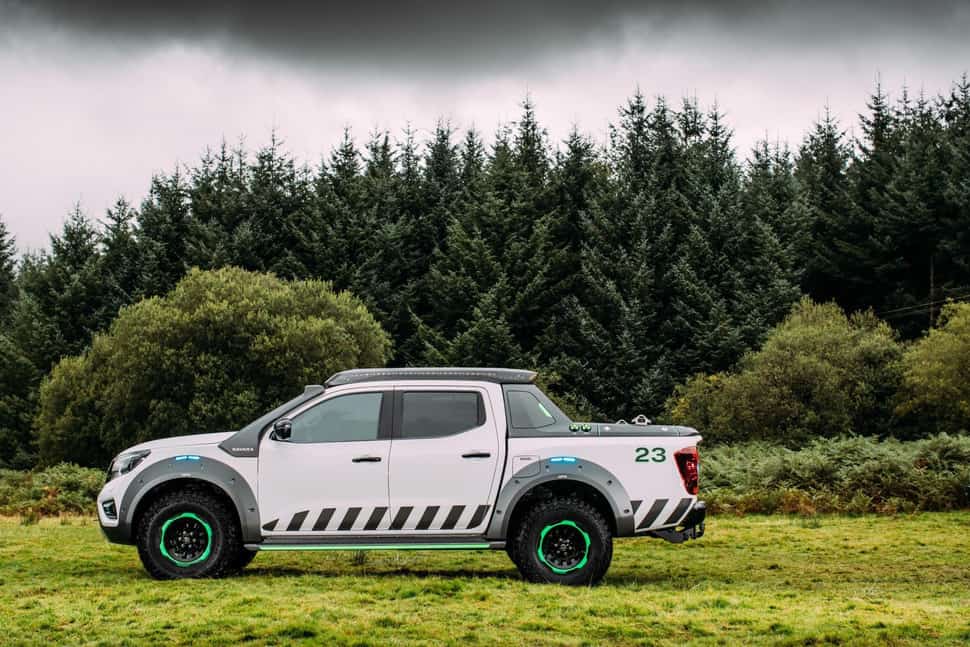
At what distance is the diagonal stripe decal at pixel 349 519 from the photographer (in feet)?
37.6

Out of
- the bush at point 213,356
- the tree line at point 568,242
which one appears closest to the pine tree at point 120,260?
the tree line at point 568,242

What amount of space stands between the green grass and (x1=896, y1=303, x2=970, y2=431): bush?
27.6 metres

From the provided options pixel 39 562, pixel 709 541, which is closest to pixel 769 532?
pixel 709 541

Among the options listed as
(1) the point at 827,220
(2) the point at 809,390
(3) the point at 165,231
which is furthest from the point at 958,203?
(3) the point at 165,231

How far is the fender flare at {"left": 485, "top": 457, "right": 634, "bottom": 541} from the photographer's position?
11398 mm

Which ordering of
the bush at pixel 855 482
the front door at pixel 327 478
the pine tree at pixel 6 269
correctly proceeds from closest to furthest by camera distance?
the front door at pixel 327 478
the bush at pixel 855 482
the pine tree at pixel 6 269

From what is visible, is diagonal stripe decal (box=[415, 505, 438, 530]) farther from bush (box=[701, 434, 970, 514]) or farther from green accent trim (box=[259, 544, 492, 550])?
bush (box=[701, 434, 970, 514])

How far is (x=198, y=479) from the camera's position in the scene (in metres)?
11.7

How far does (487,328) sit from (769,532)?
37467 millimetres

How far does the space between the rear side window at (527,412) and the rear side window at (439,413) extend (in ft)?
1.14

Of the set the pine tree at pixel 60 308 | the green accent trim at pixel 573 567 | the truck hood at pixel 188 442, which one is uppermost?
the pine tree at pixel 60 308

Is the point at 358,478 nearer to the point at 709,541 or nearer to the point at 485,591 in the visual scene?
the point at 485,591

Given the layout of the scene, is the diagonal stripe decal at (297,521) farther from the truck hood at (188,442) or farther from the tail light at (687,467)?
the tail light at (687,467)

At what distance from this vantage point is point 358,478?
1148 cm
